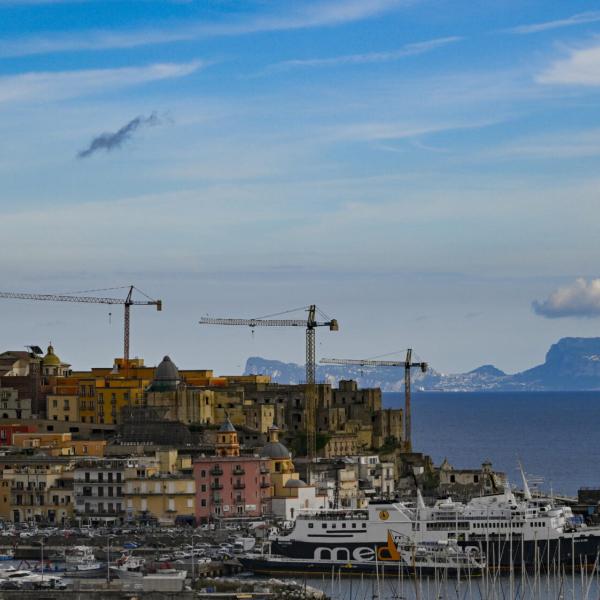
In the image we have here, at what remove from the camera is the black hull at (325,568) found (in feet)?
347

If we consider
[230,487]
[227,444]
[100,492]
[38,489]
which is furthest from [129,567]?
[227,444]

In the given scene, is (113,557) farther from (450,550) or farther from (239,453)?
(239,453)

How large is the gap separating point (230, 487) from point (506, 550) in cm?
2243

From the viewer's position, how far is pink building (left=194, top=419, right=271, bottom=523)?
4899 inches

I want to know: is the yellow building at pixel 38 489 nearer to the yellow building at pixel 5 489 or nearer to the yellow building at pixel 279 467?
the yellow building at pixel 5 489

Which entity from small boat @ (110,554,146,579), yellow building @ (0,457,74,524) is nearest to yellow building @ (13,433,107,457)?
yellow building @ (0,457,74,524)

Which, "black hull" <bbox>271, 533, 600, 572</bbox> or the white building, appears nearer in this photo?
"black hull" <bbox>271, 533, 600, 572</bbox>

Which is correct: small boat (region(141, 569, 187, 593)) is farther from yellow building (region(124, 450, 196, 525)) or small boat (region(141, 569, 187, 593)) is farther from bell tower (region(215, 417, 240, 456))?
bell tower (region(215, 417, 240, 456))

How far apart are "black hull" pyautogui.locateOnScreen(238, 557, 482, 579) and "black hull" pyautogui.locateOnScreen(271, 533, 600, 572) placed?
376mm

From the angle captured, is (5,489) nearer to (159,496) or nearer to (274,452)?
(159,496)

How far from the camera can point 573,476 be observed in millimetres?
181875

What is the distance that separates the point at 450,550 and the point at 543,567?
5.75 m

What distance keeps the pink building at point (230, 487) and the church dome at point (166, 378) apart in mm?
24636

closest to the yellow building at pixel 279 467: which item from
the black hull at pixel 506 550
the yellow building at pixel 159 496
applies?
the yellow building at pixel 159 496
